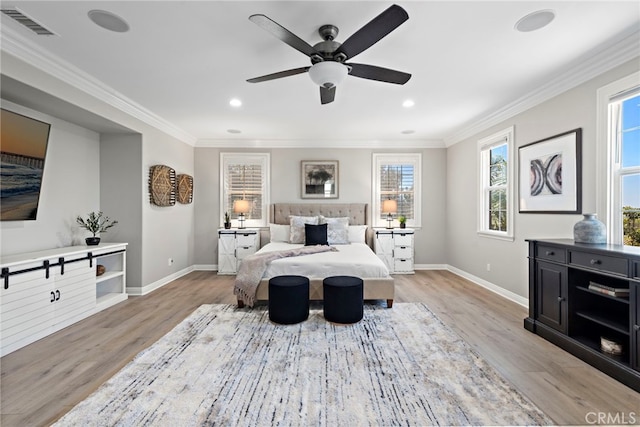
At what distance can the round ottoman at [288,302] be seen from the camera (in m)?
3.19

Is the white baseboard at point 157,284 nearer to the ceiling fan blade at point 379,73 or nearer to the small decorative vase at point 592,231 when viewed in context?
the ceiling fan blade at point 379,73

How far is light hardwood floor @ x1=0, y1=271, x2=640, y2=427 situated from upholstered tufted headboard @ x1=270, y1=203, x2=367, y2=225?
2166 millimetres

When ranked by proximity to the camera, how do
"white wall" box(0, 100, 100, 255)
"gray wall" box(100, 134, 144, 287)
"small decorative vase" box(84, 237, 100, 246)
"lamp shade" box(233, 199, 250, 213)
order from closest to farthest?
"white wall" box(0, 100, 100, 255), "small decorative vase" box(84, 237, 100, 246), "gray wall" box(100, 134, 144, 287), "lamp shade" box(233, 199, 250, 213)

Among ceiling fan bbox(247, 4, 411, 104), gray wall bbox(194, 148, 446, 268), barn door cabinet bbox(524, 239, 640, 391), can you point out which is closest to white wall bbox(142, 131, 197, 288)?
gray wall bbox(194, 148, 446, 268)

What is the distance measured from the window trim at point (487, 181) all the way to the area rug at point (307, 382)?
2.08 m

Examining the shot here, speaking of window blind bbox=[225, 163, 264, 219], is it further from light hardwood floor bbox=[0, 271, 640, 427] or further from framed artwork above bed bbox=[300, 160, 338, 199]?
light hardwood floor bbox=[0, 271, 640, 427]

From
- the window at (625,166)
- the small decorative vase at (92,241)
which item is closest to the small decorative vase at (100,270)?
the small decorative vase at (92,241)

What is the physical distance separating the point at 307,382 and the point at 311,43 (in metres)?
2.74

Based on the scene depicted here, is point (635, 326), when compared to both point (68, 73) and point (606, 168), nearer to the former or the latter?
point (606, 168)

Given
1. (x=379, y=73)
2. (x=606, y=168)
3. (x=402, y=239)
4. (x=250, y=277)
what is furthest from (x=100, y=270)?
(x=606, y=168)

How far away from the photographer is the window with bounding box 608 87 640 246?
2.62 metres

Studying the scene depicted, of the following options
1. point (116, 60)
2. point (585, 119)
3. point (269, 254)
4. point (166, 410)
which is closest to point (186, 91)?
point (116, 60)

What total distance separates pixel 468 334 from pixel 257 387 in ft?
6.98

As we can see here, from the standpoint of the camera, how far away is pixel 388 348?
266 cm
